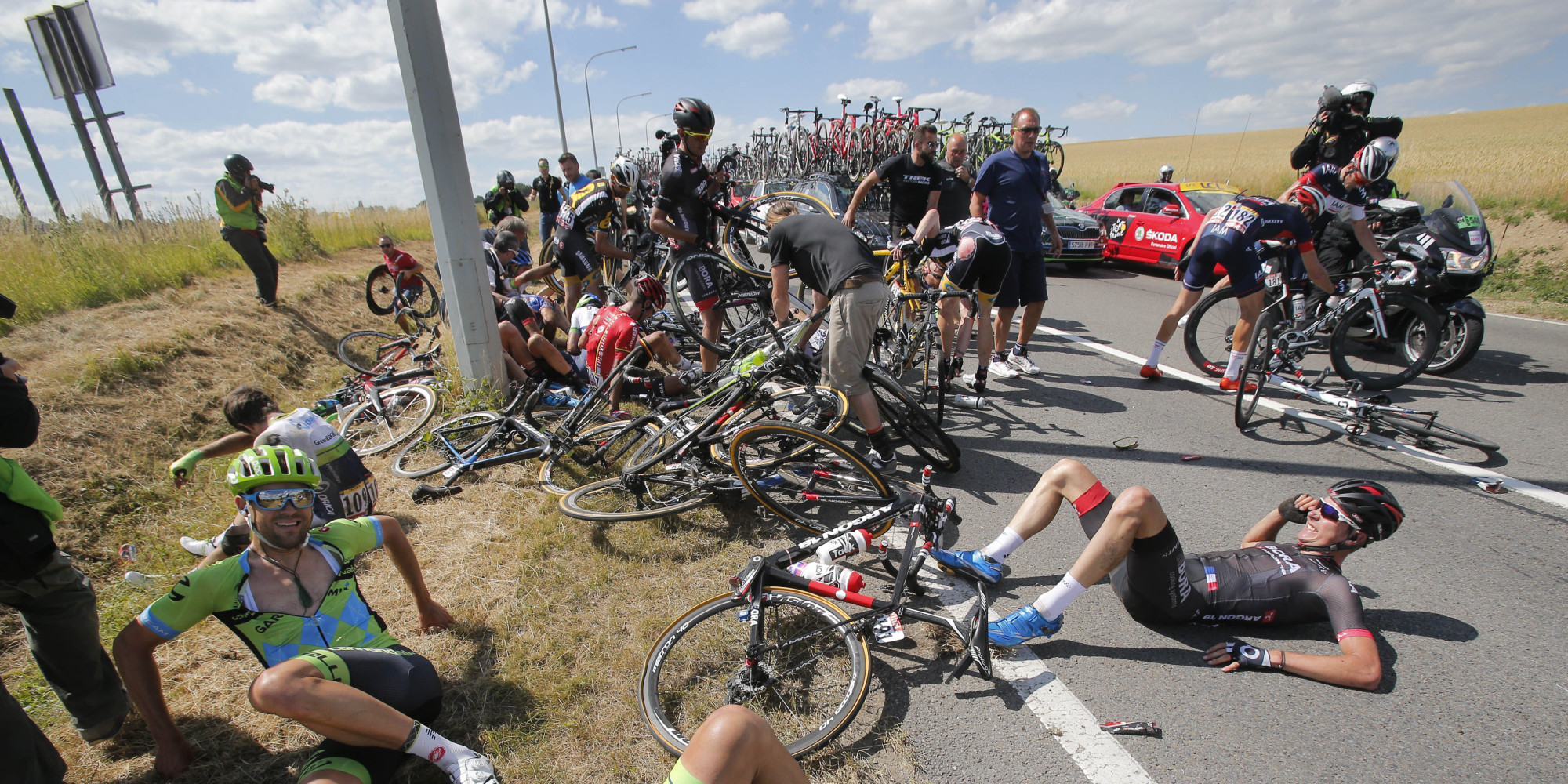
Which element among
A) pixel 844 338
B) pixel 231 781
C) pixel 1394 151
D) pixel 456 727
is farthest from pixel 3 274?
pixel 1394 151

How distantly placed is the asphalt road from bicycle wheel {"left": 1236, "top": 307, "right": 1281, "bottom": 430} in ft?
0.62

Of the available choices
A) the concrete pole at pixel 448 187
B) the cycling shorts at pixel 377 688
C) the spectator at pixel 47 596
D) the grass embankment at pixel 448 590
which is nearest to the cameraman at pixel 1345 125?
the grass embankment at pixel 448 590

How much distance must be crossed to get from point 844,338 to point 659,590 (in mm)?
1944

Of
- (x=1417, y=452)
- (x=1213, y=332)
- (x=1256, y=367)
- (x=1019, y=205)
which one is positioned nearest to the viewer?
(x=1417, y=452)

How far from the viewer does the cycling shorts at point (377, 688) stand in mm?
2121

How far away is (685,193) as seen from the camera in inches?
244

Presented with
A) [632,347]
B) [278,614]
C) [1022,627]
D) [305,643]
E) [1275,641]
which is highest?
[632,347]

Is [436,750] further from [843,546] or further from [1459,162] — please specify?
[1459,162]

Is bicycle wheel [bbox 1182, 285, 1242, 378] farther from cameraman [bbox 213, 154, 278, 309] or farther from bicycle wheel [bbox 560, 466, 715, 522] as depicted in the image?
cameraman [bbox 213, 154, 278, 309]

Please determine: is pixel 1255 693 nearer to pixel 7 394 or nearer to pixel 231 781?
pixel 231 781

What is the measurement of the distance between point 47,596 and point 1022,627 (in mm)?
4082

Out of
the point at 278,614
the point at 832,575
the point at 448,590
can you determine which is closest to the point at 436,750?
the point at 278,614

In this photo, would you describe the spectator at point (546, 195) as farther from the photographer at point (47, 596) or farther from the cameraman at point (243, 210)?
the photographer at point (47, 596)

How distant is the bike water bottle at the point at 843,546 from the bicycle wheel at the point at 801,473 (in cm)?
65
